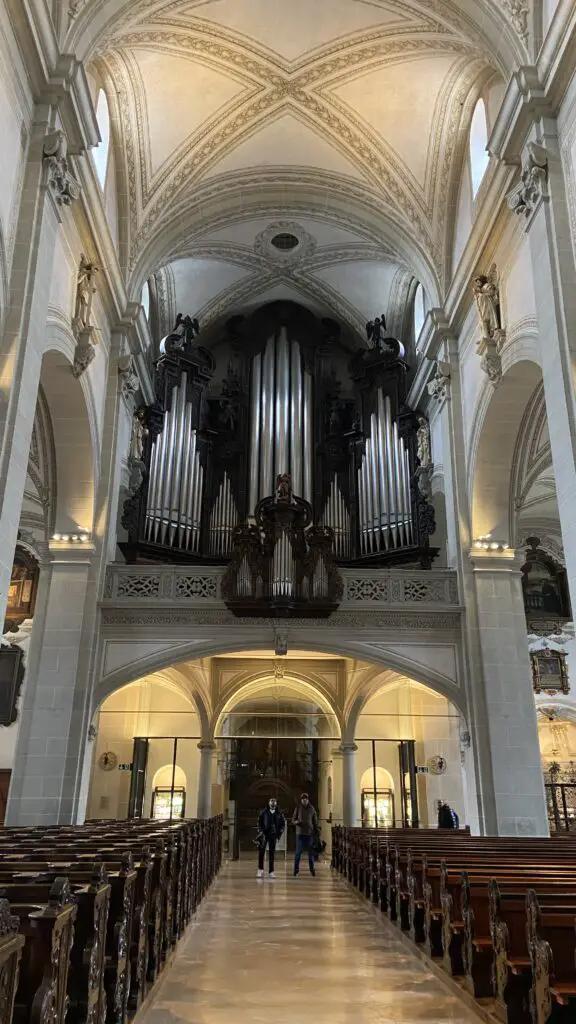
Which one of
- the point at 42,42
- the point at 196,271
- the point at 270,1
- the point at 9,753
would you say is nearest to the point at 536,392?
the point at 270,1

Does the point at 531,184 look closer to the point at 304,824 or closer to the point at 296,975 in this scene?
the point at 296,975

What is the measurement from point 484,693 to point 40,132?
1023 cm

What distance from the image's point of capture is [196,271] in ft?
62.4

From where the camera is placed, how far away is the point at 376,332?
1908 centimetres

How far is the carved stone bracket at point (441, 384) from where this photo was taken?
1451 centimetres

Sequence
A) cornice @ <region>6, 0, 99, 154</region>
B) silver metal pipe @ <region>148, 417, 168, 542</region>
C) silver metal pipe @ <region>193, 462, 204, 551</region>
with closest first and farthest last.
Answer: cornice @ <region>6, 0, 99, 154</region>, silver metal pipe @ <region>148, 417, 168, 542</region>, silver metal pipe @ <region>193, 462, 204, 551</region>

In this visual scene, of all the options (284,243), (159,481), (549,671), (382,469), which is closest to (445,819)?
(382,469)

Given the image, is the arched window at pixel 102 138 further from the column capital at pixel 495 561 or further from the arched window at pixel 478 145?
the column capital at pixel 495 561

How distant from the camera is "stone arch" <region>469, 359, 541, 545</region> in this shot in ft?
39.9

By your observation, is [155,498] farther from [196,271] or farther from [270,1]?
[270,1]

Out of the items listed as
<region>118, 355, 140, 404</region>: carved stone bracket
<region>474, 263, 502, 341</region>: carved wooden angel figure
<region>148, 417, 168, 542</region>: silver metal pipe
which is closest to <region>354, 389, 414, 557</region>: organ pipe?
<region>148, 417, 168, 542</region>: silver metal pipe

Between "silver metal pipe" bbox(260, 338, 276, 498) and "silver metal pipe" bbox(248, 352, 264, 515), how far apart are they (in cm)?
9

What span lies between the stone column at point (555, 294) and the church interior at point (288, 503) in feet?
0.21

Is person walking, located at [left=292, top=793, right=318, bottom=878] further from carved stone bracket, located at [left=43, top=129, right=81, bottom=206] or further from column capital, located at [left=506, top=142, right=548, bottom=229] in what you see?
carved stone bracket, located at [left=43, top=129, right=81, bottom=206]
